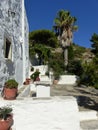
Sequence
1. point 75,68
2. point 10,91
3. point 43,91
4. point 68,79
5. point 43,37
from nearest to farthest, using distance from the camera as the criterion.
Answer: point 10,91 → point 43,91 → point 68,79 → point 75,68 → point 43,37

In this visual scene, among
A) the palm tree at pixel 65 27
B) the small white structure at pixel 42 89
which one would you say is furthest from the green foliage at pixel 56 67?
the small white structure at pixel 42 89

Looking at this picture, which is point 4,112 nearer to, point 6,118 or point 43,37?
point 6,118

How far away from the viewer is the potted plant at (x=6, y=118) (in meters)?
6.81

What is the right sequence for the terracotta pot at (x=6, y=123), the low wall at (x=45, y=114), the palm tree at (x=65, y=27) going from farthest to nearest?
1. the palm tree at (x=65, y=27)
2. the low wall at (x=45, y=114)
3. the terracotta pot at (x=6, y=123)

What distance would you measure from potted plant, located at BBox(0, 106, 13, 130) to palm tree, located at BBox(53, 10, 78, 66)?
895 inches

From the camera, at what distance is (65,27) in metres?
30.1

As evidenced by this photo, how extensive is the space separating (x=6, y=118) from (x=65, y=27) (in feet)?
80.3

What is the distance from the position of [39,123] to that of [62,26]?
23803 mm

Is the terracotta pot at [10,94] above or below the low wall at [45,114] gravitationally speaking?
above

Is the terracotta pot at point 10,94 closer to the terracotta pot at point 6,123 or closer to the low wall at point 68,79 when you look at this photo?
the terracotta pot at point 6,123

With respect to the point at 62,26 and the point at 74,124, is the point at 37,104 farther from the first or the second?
the point at 62,26

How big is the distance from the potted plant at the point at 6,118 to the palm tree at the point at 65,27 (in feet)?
74.6

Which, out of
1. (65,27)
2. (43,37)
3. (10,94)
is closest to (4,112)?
(10,94)

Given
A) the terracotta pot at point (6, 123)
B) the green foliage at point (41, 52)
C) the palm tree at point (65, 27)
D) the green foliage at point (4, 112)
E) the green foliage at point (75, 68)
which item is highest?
the palm tree at point (65, 27)
